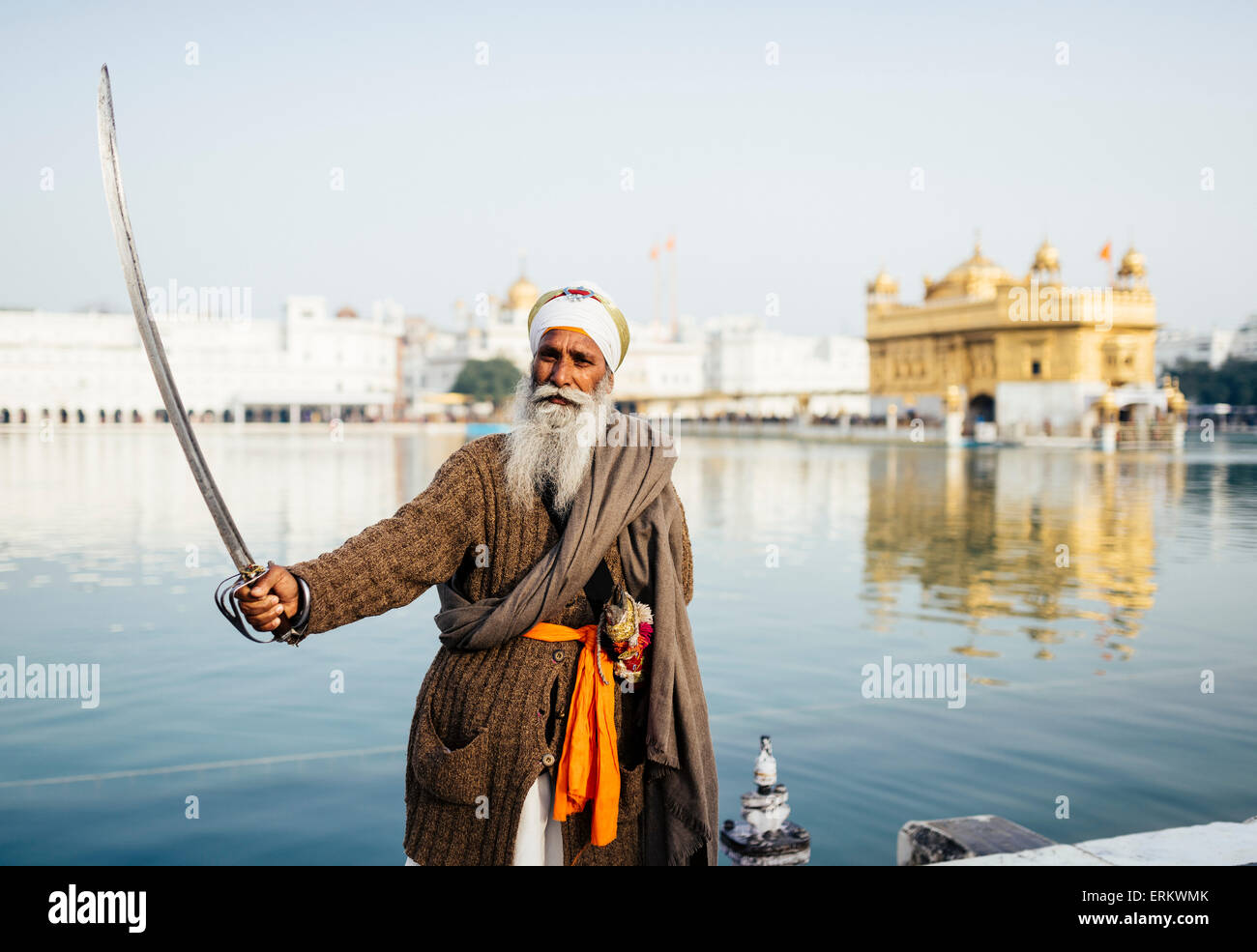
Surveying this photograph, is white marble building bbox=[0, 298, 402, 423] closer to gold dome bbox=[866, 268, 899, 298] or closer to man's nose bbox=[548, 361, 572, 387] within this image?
gold dome bbox=[866, 268, 899, 298]

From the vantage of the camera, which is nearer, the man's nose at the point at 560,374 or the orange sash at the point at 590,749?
the orange sash at the point at 590,749

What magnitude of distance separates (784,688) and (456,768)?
13.1ft

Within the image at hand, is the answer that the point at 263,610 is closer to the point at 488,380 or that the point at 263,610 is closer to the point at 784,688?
the point at 784,688

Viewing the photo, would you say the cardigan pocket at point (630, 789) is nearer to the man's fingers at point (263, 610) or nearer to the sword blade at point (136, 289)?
the man's fingers at point (263, 610)

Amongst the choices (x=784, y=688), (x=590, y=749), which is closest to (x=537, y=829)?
(x=590, y=749)

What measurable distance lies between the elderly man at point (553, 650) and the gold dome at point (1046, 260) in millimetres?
46259

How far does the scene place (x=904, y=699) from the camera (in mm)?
5699

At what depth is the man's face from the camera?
2.22 m

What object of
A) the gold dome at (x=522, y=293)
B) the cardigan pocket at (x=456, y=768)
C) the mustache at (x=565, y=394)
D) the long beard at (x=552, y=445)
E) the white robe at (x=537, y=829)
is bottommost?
the white robe at (x=537, y=829)

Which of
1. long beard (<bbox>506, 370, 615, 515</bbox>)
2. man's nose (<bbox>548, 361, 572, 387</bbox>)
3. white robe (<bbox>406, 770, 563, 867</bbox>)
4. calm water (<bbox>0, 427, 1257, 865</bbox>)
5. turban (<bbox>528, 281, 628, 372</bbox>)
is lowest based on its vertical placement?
calm water (<bbox>0, 427, 1257, 865</bbox>)

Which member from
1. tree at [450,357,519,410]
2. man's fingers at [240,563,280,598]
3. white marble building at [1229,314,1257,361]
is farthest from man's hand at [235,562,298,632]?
white marble building at [1229,314,1257,361]

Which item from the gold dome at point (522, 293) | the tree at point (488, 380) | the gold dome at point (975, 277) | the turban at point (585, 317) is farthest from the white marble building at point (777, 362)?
the turban at point (585, 317)

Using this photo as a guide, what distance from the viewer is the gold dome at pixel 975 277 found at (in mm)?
49594

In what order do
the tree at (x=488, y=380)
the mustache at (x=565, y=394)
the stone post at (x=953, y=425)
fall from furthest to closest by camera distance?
the tree at (x=488, y=380) → the stone post at (x=953, y=425) → the mustache at (x=565, y=394)
